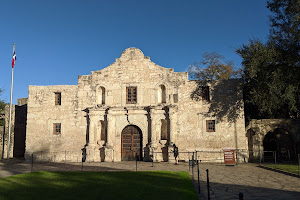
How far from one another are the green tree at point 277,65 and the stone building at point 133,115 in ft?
7.27

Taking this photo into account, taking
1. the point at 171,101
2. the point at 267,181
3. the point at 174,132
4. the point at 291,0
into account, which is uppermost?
the point at 291,0

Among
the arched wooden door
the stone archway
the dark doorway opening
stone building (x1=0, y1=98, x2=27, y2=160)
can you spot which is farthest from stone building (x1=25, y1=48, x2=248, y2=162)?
stone building (x1=0, y1=98, x2=27, y2=160)

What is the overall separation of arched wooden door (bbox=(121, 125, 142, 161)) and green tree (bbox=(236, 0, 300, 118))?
9.12 m

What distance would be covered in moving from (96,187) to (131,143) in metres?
11.5

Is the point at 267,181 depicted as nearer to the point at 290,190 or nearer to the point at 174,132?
the point at 290,190

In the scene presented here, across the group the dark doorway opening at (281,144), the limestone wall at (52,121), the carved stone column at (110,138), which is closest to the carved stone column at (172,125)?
the carved stone column at (110,138)

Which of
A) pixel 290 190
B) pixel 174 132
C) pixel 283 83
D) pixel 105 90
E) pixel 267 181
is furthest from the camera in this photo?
pixel 105 90

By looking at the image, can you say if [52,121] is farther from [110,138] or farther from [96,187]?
[96,187]

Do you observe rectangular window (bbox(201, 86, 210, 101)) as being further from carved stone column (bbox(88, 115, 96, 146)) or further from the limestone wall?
the limestone wall

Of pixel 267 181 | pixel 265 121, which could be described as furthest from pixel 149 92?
pixel 267 181

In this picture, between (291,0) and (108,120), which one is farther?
(108,120)

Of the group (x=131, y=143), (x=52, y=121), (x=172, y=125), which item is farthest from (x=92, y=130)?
(x=172, y=125)

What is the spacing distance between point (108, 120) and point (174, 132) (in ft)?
17.4

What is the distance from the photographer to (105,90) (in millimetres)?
22344
